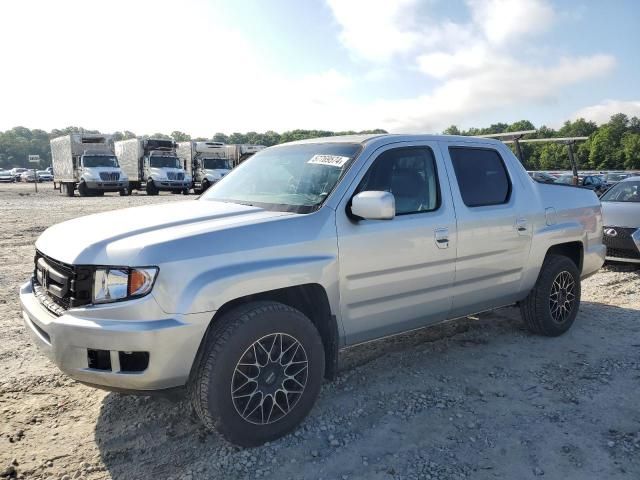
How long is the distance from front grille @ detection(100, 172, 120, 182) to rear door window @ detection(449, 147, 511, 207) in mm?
23847

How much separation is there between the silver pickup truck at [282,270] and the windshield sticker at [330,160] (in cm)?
2

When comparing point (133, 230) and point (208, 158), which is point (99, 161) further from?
point (133, 230)

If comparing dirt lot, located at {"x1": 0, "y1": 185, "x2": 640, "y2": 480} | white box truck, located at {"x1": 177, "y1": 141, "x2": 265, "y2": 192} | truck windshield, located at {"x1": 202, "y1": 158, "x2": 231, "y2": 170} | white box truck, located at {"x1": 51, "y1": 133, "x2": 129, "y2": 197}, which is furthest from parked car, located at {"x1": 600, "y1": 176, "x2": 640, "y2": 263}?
truck windshield, located at {"x1": 202, "y1": 158, "x2": 231, "y2": 170}

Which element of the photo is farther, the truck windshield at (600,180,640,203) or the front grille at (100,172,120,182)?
the front grille at (100,172,120,182)

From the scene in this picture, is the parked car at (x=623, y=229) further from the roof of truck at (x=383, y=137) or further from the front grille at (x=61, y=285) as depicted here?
the front grille at (x=61, y=285)

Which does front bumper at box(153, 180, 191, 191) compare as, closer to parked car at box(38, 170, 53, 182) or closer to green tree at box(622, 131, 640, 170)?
parked car at box(38, 170, 53, 182)

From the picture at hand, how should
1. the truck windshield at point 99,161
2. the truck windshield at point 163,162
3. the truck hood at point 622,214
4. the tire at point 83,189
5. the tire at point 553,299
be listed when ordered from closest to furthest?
the tire at point 553,299, the truck hood at point 622,214, the tire at point 83,189, the truck windshield at point 99,161, the truck windshield at point 163,162

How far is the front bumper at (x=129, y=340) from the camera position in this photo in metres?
2.58

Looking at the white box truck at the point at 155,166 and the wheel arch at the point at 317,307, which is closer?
the wheel arch at the point at 317,307

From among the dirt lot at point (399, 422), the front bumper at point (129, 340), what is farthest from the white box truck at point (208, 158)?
the front bumper at point (129, 340)

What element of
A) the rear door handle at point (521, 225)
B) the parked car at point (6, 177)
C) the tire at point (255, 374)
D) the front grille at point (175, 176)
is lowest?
the parked car at point (6, 177)

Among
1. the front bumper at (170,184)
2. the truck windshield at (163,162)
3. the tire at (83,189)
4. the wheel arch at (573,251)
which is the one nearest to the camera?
the wheel arch at (573,251)

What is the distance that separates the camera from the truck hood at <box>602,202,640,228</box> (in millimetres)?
7746

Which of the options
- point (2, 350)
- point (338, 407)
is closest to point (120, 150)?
point (2, 350)
